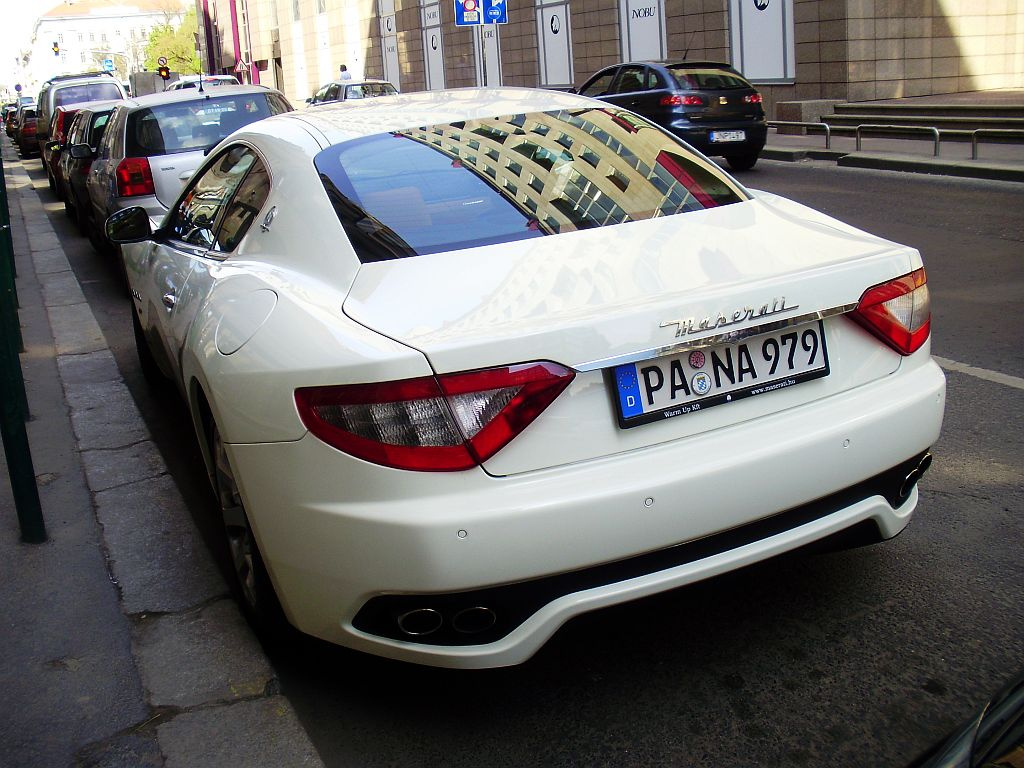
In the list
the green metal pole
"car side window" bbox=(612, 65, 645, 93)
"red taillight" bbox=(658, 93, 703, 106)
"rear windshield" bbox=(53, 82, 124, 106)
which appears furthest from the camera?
"rear windshield" bbox=(53, 82, 124, 106)

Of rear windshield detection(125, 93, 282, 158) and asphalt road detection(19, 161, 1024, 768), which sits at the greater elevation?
rear windshield detection(125, 93, 282, 158)

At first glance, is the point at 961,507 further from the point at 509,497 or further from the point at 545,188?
the point at 509,497

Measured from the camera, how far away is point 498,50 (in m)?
37.6

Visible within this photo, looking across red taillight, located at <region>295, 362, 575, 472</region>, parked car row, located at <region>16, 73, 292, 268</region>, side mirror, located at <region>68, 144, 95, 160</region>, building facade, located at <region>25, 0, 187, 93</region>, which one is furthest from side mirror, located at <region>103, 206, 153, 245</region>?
building facade, located at <region>25, 0, 187, 93</region>

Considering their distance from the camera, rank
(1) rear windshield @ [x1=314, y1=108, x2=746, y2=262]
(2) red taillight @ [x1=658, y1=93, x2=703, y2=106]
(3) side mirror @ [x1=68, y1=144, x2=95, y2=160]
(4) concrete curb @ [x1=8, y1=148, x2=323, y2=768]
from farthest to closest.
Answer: (2) red taillight @ [x1=658, y1=93, x2=703, y2=106], (3) side mirror @ [x1=68, y1=144, x2=95, y2=160], (1) rear windshield @ [x1=314, y1=108, x2=746, y2=262], (4) concrete curb @ [x1=8, y1=148, x2=323, y2=768]

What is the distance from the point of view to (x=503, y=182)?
3.50 metres

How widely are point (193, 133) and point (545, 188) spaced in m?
7.51

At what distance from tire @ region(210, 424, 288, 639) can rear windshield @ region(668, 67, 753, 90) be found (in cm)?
1495

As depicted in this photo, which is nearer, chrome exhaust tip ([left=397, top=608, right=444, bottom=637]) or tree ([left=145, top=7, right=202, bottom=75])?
chrome exhaust tip ([left=397, top=608, right=444, bottom=637])

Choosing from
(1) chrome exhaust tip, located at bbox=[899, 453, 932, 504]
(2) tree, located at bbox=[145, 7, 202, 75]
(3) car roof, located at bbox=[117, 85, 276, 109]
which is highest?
(2) tree, located at bbox=[145, 7, 202, 75]

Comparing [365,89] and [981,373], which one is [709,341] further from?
[365,89]

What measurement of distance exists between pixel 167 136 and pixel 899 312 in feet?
27.5

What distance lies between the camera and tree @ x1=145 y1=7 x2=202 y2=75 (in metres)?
103

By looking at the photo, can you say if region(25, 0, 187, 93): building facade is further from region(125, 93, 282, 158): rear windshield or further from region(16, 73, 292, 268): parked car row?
region(125, 93, 282, 158): rear windshield
